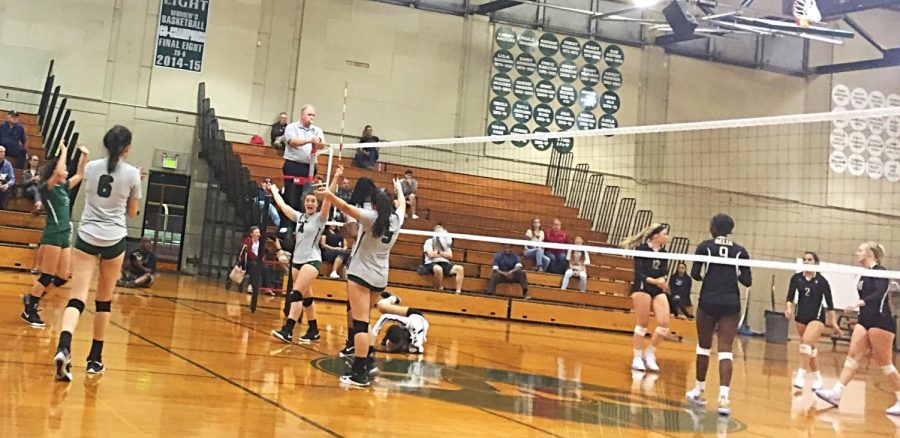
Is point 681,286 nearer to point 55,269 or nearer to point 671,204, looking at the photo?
point 671,204

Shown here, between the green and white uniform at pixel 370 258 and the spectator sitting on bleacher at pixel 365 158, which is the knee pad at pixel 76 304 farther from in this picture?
the spectator sitting on bleacher at pixel 365 158

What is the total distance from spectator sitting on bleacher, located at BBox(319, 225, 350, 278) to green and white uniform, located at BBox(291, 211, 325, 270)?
622cm

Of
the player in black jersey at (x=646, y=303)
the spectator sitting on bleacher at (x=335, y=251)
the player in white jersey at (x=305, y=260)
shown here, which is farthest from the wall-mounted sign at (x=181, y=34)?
the player in black jersey at (x=646, y=303)

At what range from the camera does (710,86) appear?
24.4 metres

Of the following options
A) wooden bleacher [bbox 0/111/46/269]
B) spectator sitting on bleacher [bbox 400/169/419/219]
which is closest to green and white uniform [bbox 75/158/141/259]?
wooden bleacher [bbox 0/111/46/269]

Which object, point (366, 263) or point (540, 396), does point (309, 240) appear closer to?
point (366, 263)

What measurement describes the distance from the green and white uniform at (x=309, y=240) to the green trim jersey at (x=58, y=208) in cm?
227

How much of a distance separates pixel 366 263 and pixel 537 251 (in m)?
11.7

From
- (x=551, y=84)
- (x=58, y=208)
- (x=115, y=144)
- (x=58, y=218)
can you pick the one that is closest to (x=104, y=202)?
(x=115, y=144)

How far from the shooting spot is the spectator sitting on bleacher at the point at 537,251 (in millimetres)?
17672

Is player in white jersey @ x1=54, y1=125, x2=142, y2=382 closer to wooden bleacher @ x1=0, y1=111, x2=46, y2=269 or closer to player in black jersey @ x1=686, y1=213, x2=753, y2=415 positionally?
player in black jersey @ x1=686, y1=213, x2=753, y2=415

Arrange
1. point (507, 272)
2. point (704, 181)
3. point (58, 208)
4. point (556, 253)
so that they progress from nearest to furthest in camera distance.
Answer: point (58, 208), point (507, 272), point (556, 253), point (704, 181)

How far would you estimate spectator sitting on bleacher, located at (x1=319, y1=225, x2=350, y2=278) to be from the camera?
15398 mm

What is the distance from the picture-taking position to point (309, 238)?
8.94 metres
